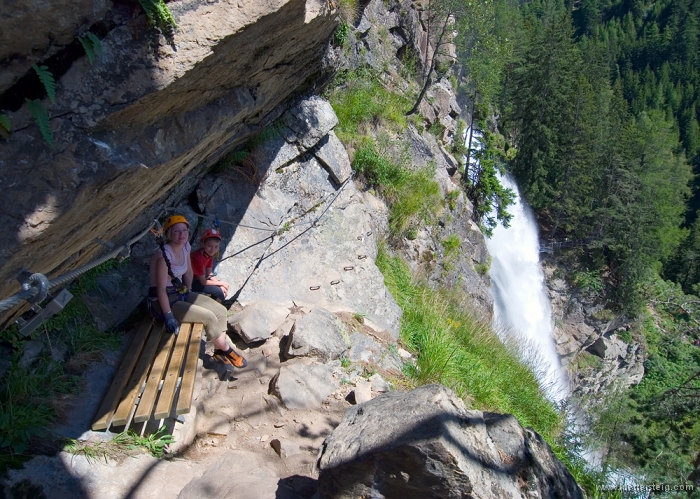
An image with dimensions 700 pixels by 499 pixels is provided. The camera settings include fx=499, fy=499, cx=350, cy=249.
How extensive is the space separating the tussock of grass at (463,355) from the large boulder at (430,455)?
73.6 inches

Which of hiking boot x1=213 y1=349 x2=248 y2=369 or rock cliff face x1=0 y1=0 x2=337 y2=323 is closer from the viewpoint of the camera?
rock cliff face x1=0 y1=0 x2=337 y2=323

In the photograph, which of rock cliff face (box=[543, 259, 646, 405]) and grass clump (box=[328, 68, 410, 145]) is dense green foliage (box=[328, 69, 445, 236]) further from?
rock cliff face (box=[543, 259, 646, 405])

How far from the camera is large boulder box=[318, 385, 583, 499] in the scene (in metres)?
2.58

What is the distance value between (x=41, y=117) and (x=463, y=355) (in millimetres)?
4719

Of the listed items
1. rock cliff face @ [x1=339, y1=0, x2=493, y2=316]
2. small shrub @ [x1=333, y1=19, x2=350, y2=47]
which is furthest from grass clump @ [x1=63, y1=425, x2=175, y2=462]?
small shrub @ [x1=333, y1=19, x2=350, y2=47]

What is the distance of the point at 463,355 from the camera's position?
224 inches

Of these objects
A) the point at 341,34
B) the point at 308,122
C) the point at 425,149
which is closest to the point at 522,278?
the point at 425,149

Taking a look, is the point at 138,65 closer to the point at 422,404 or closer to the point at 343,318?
the point at 422,404

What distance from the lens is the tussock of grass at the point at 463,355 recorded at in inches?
203

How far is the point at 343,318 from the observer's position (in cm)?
551

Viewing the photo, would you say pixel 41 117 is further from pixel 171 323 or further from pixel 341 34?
pixel 341 34

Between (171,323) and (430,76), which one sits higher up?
(171,323)

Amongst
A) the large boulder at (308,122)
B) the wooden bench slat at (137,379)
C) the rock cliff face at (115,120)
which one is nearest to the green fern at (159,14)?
the rock cliff face at (115,120)

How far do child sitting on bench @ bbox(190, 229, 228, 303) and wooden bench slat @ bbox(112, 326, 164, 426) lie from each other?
2.32 ft
